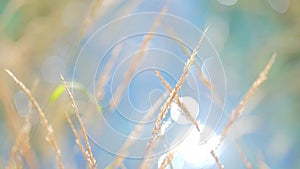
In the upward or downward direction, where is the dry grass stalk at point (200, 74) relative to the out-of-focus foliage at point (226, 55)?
downward

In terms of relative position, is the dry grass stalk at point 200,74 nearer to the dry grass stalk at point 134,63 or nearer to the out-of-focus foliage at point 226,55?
the dry grass stalk at point 134,63

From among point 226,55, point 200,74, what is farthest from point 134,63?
point 226,55

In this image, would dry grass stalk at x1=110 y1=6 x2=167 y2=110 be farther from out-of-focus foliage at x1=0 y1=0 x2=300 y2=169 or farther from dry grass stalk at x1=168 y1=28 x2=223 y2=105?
out-of-focus foliage at x1=0 y1=0 x2=300 y2=169

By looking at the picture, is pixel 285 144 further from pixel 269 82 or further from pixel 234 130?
pixel 234 130

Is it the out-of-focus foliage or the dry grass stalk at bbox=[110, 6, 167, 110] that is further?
the out-of-focus foliage

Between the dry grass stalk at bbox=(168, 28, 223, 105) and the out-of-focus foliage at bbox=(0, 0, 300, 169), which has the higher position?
the out-of-focus foliage at bbox=(0, 0, 300, 169)

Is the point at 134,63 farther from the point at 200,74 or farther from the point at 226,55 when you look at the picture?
the point at 226,55

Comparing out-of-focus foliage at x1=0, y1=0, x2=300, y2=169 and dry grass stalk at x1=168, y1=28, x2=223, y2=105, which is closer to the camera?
dry grass stalk at x1=168, y1=28, x2=223, y2=105

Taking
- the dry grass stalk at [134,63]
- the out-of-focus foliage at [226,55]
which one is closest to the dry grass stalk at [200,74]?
the dry grass stalk at [134,63]

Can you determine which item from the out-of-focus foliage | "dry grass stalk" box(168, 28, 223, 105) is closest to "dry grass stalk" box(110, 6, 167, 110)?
"dry grass stalk" box(168, 28, 223, 105)

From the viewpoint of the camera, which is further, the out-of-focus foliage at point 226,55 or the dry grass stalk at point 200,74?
the out-of-focus foliage at point 226,55

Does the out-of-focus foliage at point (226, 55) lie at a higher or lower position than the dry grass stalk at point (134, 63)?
higher
